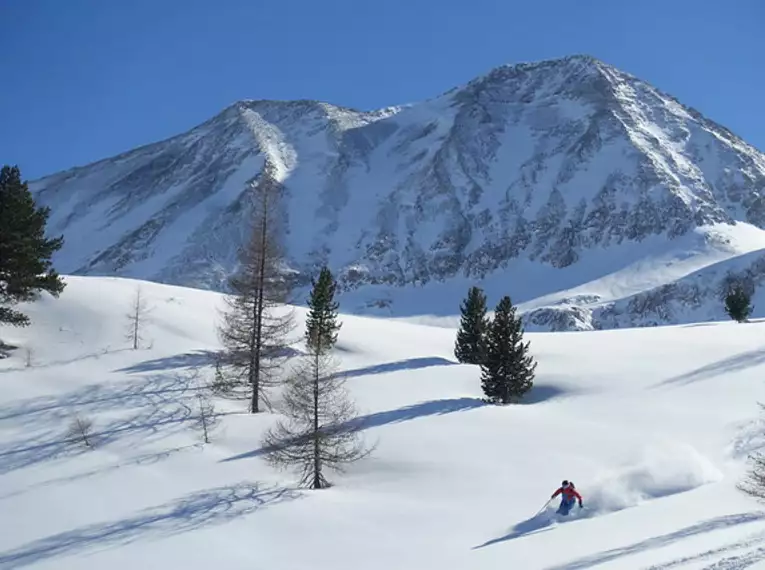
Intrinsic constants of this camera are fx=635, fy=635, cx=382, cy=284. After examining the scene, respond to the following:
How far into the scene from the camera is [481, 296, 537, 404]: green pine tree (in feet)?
103

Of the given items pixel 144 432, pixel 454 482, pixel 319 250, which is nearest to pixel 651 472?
pixel 454 482

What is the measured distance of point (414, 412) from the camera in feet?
92.5

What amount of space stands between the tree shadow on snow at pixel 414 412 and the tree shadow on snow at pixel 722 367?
9.78m

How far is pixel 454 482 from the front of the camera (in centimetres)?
2047

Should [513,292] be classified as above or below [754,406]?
above

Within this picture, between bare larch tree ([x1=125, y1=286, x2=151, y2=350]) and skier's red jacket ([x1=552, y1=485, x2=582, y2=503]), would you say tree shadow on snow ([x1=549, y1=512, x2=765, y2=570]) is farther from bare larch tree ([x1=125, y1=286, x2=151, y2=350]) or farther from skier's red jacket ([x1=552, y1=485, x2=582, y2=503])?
bare larch tree ([x1=125, y1=286, x2=151, y2=350])

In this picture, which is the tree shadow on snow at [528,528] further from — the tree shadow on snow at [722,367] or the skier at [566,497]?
the tree shadow on snow at [722,367]

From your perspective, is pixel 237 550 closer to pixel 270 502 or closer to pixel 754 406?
pixel 270 502

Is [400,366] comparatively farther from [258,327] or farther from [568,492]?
[568,492]

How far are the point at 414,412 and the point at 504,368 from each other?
233 inches

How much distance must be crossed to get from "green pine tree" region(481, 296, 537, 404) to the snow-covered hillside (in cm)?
126

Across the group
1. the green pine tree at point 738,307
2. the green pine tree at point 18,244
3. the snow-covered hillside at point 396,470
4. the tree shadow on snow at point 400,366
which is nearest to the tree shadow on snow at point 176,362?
the snow-covered hillside at point 396,470

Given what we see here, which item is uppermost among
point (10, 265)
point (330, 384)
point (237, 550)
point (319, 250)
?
point (319, 250)

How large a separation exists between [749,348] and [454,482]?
2750 centimetres
